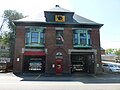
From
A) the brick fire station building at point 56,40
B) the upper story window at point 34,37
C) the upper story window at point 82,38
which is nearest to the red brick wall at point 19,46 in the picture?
the brick fire station building at point 56,40

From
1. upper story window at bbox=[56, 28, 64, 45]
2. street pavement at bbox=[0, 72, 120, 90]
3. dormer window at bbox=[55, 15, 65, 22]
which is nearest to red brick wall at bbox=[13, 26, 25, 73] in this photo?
upper story window at bbox=[56, 28, 64, 45]

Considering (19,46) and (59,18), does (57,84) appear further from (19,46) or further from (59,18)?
(59,18)

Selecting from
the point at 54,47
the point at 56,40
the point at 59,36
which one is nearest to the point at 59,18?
the point at 59,36

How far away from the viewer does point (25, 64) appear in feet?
98.9

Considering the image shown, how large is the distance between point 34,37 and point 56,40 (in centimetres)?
350

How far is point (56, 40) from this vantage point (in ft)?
92.0

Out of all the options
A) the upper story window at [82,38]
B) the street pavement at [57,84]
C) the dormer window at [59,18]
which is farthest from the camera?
the dormer window at [59,18]

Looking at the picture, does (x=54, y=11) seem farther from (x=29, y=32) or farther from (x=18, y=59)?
(x=18, y=59)

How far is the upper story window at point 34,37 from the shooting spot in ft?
90.6

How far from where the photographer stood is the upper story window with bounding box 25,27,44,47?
27.6 m

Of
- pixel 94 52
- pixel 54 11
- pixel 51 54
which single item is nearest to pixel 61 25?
pixel 54 11

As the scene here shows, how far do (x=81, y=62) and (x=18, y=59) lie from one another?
11806 millimetres

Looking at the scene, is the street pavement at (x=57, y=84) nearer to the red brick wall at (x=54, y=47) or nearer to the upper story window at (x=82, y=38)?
the red brick wall at (x=54, y=47)

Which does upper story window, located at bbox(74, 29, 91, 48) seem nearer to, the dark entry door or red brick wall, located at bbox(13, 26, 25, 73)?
the dark entry door
